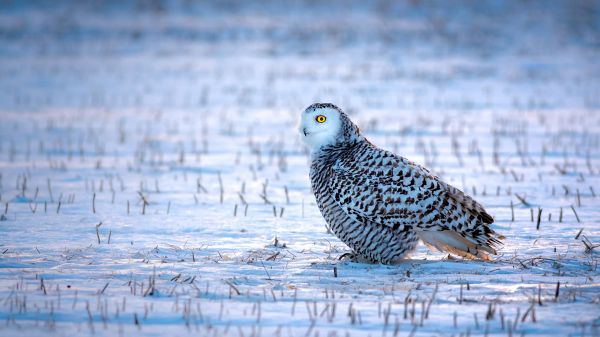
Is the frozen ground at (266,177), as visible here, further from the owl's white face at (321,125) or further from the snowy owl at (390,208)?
the owl's white face at (321,125)

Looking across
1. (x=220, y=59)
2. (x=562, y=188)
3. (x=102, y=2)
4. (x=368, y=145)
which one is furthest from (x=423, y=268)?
(x=102, y=2)

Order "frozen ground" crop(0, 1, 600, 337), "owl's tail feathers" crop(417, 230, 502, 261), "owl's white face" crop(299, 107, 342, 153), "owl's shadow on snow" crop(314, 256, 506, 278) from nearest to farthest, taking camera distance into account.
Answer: "frozen ground" crop(0, 1, 600, 337) → "owl's shadow on snow" crop(314, 256, 506, 278) → "owl's tail feathers" crop(417, 230, 502, 261) → "owl's white face" crop(299, 107, 342, 153)

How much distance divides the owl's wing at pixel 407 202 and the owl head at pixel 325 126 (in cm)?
34

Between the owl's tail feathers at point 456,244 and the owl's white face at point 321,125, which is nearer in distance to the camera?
the owl's tail feathers at point 456,244

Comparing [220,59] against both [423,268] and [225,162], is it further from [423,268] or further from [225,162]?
[423,268]

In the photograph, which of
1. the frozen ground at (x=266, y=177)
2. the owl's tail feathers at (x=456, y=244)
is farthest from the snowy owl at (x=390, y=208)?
the frozen ground at (x=266, y=177)

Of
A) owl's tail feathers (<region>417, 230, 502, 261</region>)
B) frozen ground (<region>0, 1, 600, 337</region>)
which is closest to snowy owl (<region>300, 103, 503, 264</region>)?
owl's tail feathers (<region>417, 230, 502, 261</region>)

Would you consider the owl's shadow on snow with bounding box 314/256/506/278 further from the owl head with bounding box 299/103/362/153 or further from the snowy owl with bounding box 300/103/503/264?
the owl head with bounding box 299/103/362/153

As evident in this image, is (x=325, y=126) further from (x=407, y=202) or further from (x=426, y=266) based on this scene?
(x=426, y=266)

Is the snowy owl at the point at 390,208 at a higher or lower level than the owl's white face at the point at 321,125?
lower

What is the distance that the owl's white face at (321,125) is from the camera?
7.01 m

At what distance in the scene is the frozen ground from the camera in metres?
5.36

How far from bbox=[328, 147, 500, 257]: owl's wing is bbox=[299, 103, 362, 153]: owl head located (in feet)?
1.13

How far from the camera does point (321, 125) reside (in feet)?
23.0
